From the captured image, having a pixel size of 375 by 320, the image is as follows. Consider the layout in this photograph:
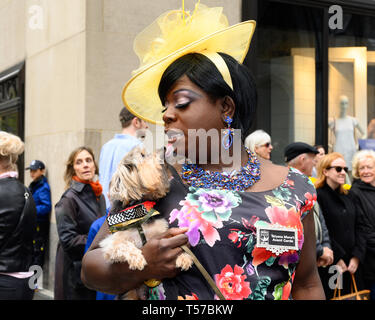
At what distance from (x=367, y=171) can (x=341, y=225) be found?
0.78 metres

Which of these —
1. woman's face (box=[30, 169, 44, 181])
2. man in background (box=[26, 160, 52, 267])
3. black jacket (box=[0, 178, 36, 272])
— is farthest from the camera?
woman's face (box=[30, 169, 44, 181])

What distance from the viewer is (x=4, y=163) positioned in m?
4.30

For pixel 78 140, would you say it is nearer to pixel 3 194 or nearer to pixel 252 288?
pixel 3 194

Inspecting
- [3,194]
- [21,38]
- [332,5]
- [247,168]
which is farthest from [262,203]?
[21,38]

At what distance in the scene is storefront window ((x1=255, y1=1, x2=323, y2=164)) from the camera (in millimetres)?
8422

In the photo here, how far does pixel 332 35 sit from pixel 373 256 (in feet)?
13.7

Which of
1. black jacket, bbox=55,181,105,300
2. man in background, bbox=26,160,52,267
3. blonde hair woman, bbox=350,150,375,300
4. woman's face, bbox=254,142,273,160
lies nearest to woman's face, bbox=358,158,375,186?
blonde hair woman, bbox=350,150,375,300

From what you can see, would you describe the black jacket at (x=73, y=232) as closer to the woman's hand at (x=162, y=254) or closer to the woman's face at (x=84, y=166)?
the woman's face at (x=84, y=166)

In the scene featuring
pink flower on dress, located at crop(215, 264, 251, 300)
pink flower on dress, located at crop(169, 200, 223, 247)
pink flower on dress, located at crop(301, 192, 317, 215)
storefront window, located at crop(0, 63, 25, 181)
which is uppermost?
storefront window, located at crop(0, 63, 25, 181)

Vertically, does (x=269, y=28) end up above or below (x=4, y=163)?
above

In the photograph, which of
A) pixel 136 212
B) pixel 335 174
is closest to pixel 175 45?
pixel 136 212

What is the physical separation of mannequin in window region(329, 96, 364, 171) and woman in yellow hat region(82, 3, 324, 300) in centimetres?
690

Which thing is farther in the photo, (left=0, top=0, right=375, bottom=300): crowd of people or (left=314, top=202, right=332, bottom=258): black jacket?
(left=314, top=202, right=332, bottom=258): black jacket

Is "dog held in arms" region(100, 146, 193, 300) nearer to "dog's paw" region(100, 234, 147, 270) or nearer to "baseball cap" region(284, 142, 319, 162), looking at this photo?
"dog's paw" region(100, 234, 147, 270)
